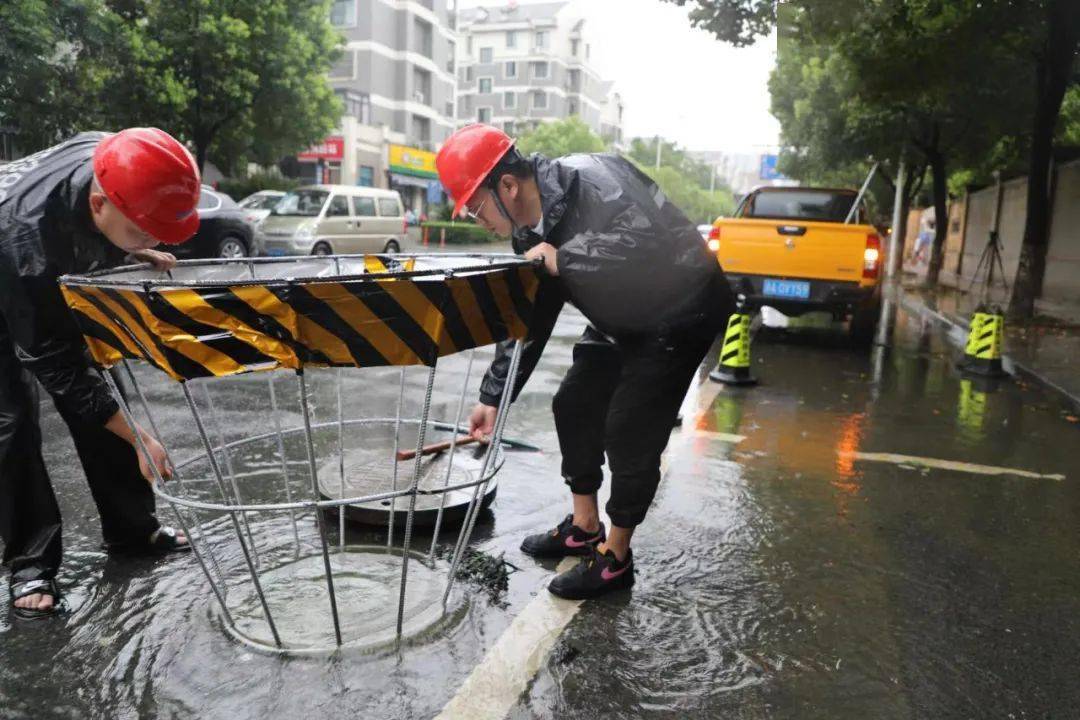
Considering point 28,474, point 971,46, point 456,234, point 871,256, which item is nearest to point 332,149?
point 456,234

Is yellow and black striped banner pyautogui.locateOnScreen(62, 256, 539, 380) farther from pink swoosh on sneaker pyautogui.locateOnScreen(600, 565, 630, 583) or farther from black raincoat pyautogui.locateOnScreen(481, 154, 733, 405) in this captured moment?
pink swoosh on sneaker pyautogui.locateOnScreen(600, 565, 630, 583)

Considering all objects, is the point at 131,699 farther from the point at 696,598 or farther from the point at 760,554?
the point at 760,554

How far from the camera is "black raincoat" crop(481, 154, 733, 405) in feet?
8.62

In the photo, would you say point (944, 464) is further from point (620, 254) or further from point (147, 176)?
point (147, 176)

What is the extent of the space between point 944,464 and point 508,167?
3.69 metres

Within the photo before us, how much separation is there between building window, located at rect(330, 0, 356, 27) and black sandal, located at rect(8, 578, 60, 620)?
42.6 m

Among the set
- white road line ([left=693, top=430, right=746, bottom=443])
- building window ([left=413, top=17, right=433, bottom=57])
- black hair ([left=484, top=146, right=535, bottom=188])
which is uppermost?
building window ([left=413, top=17, right=433, bottom=57])

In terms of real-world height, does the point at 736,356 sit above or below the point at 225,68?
below

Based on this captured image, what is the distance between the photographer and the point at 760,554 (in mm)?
Answer: 3488

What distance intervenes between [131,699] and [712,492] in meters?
2.87

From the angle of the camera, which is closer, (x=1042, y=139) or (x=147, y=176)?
(x=147, y=176)

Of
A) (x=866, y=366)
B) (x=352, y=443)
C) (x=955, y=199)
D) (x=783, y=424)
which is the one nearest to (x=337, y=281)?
(x=352, y=443)

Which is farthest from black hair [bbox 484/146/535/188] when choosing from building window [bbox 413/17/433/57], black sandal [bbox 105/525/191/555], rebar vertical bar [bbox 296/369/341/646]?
building window [bbox 413/17/433/57]

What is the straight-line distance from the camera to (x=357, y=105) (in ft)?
129
